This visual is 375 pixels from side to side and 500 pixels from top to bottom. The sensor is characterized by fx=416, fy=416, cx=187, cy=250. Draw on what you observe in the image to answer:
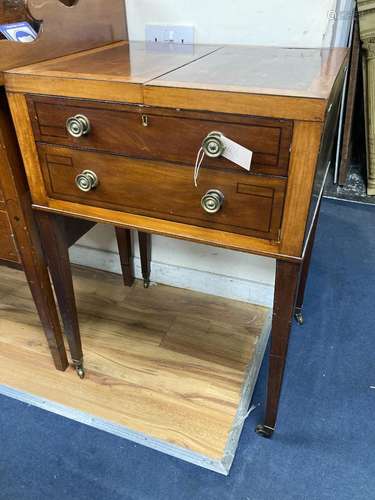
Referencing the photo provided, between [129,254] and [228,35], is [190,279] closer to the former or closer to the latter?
[129,254]

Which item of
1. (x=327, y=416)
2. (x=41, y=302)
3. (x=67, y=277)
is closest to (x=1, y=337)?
(x=41, y=302)

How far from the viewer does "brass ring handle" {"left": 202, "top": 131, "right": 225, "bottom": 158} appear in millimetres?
618

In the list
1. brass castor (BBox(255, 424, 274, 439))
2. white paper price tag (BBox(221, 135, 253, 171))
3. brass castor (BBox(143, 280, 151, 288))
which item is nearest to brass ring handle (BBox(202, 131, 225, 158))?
white paper price tag (BBox(221, 135, 253, 171))

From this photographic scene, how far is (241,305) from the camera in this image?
140 cm

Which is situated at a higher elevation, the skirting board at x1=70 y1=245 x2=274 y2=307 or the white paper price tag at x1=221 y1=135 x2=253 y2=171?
the white paper price tag at x1=221 y1=135 x2=253 y2=171

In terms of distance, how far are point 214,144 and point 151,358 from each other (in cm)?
78

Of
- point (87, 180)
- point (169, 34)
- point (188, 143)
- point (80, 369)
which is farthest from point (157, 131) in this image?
point (80, 369)

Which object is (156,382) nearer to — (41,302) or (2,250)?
(41,302)

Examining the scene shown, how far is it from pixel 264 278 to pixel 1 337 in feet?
2.77

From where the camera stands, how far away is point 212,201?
677 millimetres

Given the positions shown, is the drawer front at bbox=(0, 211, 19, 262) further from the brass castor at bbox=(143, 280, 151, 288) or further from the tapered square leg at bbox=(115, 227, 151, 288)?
the brass castor at bbox=(143, 280, 151, 288)

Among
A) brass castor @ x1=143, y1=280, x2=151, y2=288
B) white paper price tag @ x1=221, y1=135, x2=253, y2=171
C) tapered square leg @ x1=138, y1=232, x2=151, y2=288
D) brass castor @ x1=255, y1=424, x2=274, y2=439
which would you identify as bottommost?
brass castor @ x1=143, y1=280, x2=151, y2=288

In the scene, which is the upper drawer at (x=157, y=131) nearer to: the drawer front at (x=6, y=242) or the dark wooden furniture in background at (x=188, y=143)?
the dark wooden furniture in background at (x=188, y=143)

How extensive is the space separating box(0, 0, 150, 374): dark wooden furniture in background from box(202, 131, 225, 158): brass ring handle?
39cm
